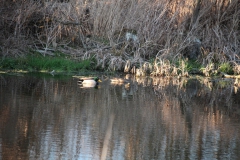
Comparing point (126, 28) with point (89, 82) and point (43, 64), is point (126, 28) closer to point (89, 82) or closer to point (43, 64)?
point (43, 64)

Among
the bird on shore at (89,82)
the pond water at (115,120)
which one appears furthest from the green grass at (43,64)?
the bird on shore at (89,82)

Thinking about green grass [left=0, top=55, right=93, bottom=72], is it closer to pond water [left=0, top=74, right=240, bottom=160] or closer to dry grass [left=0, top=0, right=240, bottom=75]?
dry grass [left=0, top=0, right=240, bottom=75]

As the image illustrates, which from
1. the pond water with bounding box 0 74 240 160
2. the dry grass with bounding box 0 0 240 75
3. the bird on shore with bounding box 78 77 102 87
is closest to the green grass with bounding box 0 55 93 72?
the dry grass with bounding box 0 0 240 75

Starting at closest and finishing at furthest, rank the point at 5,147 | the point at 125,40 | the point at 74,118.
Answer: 1. the point at 5,147
2. the point at 74,118
3. the point at 125,40

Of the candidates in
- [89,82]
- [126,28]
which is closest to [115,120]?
[89,82]

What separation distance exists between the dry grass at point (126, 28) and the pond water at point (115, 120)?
10.3 ft

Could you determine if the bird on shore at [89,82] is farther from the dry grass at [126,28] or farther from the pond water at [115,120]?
the dry grass at [126,28]

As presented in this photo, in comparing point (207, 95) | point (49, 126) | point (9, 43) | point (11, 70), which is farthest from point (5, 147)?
point (9, 43)

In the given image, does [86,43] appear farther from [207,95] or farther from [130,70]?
[207,95]

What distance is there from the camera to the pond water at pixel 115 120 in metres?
7.73

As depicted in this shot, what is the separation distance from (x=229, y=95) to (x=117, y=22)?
638 centimetres

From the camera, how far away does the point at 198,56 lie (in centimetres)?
1986

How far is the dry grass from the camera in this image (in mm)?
18031

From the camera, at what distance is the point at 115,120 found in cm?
994
